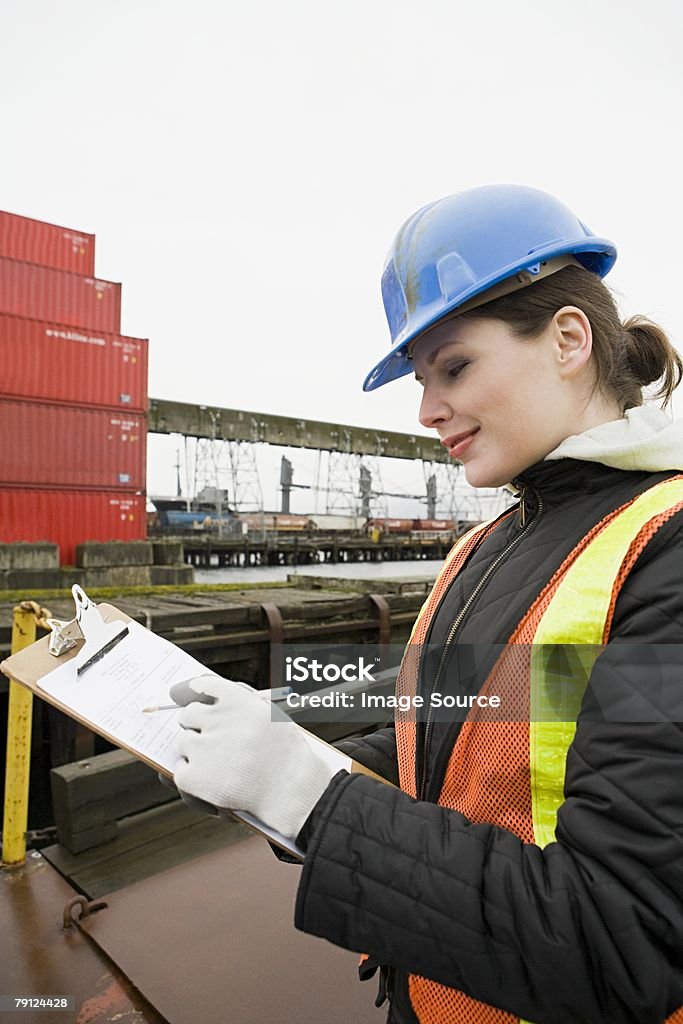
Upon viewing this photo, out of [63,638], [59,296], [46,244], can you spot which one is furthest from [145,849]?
[46,244]

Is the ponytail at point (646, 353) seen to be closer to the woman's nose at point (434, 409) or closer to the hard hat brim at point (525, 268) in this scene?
the hard hat brim at point (525, 268)

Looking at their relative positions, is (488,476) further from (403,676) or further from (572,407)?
(403,676)

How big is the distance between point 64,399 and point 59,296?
127 inches

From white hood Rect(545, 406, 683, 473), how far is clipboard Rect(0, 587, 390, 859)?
0.74 m

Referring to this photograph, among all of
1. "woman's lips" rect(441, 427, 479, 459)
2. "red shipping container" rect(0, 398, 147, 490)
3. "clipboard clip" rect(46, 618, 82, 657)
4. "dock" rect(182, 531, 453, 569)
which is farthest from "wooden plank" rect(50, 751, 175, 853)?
"dock" rect(182, 531, 453, 569)

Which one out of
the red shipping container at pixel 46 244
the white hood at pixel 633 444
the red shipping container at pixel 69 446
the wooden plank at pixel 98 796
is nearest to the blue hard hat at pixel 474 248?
the white hood at pixel 633 444

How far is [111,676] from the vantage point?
1.31m

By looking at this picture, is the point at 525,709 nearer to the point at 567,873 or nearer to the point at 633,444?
the point at 567,873

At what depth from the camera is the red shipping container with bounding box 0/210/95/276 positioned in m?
17.0

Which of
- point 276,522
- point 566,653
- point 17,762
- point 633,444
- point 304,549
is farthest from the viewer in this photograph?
point 276,522

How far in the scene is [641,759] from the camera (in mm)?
760

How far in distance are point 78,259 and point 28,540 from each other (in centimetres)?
874

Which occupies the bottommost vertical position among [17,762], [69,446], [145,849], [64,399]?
[145,849]

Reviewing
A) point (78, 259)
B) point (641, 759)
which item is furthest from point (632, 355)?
point (78, 259)
